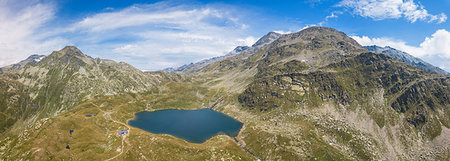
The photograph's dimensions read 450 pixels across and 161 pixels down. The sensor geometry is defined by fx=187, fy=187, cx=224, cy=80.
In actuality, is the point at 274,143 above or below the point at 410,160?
above

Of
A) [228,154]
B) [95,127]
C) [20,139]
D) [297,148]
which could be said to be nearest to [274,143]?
[297,148]

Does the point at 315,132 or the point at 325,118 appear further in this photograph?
the point at 325,118

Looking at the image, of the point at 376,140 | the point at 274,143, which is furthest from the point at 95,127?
the point at 376,140

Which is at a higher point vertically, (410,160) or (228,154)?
(228,154)

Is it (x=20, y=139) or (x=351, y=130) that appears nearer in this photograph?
(x=20, y=139)

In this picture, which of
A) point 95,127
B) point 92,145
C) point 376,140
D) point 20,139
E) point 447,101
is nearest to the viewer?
point 20,139

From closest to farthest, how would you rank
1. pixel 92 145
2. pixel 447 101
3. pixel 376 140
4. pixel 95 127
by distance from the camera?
pixel 92 145, pixel 95 127, pixel 376 140, pixel 447 101

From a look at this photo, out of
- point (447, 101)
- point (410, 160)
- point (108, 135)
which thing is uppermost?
point (447, 101)

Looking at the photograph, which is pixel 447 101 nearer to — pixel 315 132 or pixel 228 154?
pixel 315 132

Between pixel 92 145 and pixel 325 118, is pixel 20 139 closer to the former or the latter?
pixel 92 145
